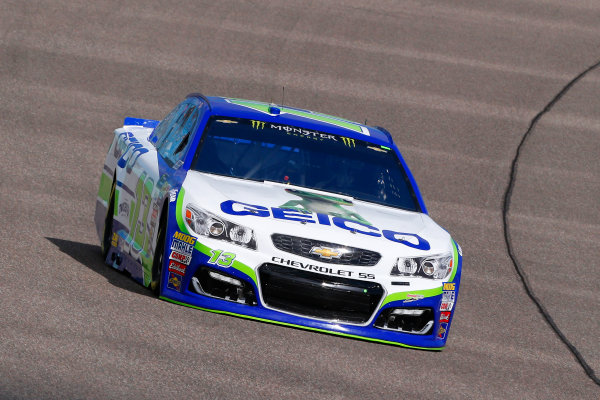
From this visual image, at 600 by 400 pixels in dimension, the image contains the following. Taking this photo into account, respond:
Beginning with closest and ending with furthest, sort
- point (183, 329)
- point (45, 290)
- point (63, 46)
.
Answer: point (183, 329) → point (45, 290) → point (63, 46)

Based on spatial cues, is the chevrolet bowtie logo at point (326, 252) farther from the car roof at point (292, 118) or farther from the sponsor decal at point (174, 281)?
the car roof at point (292, 118)

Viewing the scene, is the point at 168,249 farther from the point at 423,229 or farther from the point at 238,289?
the point at 423,229

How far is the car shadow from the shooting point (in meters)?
8.69

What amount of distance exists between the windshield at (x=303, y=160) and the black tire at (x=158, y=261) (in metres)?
0.74

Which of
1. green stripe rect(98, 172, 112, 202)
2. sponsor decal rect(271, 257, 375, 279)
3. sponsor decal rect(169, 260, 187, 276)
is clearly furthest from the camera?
green stripe rect(98, 172, 112, 202)

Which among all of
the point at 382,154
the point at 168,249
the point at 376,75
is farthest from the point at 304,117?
the point at 376,75

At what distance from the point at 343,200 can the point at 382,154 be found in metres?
0.90

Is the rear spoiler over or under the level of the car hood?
under

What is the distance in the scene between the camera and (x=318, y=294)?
7.75 metres

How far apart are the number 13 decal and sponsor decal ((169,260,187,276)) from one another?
186 millimetres

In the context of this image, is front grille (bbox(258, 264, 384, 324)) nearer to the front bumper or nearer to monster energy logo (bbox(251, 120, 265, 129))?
the front bumper

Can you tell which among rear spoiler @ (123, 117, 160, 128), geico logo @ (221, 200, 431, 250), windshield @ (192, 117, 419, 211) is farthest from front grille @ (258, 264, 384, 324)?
rear spoiler @ (123, 117, 160, 128)

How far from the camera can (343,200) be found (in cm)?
875

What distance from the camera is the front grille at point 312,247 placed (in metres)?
7.73
